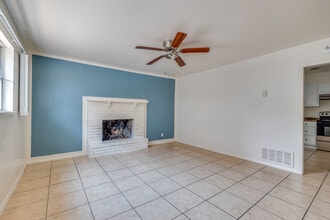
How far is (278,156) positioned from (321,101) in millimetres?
3544

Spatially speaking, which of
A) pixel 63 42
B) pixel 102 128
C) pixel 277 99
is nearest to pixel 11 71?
pixel 63 42

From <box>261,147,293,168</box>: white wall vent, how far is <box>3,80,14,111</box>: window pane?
4.75 metres

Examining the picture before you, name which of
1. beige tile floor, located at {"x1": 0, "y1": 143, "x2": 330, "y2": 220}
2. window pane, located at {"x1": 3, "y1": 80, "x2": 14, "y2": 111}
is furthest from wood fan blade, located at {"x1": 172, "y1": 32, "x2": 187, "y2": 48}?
window pane, located at {"x1": 3, "y1": 80, "x2": 14, "y2": 111}

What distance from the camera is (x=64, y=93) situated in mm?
3770

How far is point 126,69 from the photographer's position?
470 cm

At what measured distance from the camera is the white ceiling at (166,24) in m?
1.88

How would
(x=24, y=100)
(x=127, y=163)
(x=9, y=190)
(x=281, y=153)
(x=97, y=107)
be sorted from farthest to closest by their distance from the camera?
(x=97, y=107) → (x=127, y=163) → (x=281, y=153) → (x=24, y=100) → (x=9, y=190)

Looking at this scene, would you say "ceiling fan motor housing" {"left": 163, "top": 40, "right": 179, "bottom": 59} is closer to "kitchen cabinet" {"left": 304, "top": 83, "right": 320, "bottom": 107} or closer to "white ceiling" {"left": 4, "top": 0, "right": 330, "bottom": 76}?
"white ceiling" {"left": 4, "top": 0, "right": 330, "bottom": 76}

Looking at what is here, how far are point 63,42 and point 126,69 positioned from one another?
1.91 meters

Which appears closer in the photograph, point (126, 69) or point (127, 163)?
point (127, 163)

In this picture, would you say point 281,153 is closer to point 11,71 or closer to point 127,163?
point 127,163

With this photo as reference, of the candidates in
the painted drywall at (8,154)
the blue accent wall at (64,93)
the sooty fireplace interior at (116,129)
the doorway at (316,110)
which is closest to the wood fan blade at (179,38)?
the painted drywall at (8,154)

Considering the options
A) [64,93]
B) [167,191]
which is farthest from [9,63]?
[167,191]

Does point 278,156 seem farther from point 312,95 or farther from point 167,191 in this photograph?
point 312,95
